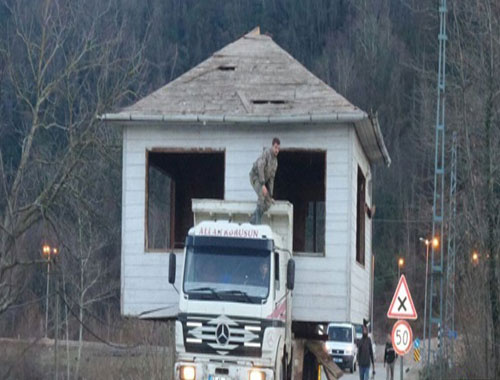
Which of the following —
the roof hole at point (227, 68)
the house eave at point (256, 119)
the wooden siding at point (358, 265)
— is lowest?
the wooden siding at point (358, 265)

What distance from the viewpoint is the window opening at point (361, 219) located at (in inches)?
995

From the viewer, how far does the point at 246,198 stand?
23.1 m

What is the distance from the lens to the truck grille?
20750mm

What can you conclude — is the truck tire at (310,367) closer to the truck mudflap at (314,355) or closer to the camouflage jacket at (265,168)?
the truck mudflap at (314,355)

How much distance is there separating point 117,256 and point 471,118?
34.7 meters

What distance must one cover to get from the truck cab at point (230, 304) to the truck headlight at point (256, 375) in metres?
0.02

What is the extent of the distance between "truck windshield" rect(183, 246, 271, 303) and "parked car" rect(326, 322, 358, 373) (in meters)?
26.4

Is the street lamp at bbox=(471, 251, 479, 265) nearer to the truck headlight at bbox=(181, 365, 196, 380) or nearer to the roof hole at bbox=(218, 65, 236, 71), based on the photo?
the roof hole at bbox=(218, 65, 236, 71)

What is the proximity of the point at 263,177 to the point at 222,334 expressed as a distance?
298 centimetres

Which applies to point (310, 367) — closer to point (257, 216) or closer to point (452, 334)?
point (452, 334)

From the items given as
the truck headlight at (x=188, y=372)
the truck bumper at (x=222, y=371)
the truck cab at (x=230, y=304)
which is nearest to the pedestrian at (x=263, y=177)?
the truck cab at (x=230, y=304)

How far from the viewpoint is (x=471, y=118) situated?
3028 cm

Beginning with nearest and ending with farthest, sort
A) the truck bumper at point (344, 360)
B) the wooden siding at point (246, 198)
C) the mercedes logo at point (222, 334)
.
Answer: the mercedes logo at point (222, 334), the wooden siding at point (246, 198), the truck bumper at point (344, 360)

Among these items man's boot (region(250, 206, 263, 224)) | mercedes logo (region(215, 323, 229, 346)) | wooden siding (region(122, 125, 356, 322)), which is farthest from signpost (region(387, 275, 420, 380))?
mercedes logo (region(215, 323, 229, 346))
